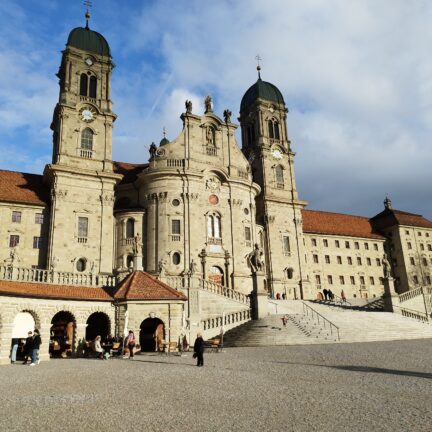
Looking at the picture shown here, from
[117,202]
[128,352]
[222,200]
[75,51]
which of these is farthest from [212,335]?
[75,51]

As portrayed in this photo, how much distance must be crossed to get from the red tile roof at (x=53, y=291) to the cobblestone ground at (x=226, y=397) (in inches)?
268

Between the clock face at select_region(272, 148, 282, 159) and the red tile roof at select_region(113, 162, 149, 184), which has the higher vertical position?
the clock face at select_region(272, 148, 282, 159)

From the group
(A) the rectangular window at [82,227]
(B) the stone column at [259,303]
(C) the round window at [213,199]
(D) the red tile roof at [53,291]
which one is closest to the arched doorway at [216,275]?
(C) the round window at [213,199]

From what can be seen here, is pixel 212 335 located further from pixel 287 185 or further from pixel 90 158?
pixel 287 185

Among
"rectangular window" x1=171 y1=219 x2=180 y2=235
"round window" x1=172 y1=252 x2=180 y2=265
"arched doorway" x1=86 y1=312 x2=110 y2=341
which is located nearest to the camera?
"arched doorway" x1=86 y1=312 x2=110 y2=341

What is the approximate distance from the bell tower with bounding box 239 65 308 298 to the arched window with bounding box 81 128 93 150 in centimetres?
2158

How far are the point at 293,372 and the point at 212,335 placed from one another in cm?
1575

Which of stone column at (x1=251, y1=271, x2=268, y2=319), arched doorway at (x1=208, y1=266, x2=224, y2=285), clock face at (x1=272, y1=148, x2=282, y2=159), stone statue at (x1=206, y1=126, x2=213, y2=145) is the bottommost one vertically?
stone column at (x1=251, y1=271, x2=268, y2=319)

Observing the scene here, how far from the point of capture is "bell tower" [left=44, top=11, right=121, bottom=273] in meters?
39.6

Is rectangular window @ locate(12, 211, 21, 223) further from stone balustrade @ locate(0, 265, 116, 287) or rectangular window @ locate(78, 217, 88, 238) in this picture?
stone balustrade @ locate(0, 265, 116, 287)

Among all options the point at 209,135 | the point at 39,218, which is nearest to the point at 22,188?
the point at 39,218

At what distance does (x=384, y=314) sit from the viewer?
3600 centimetres

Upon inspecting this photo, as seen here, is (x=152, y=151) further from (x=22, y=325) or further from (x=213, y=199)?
(x=22, y=325)

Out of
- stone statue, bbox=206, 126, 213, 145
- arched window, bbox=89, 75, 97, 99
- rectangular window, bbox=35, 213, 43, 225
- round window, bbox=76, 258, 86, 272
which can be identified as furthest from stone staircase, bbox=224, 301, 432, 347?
arched window, bbox=89, 75, 97, 99
